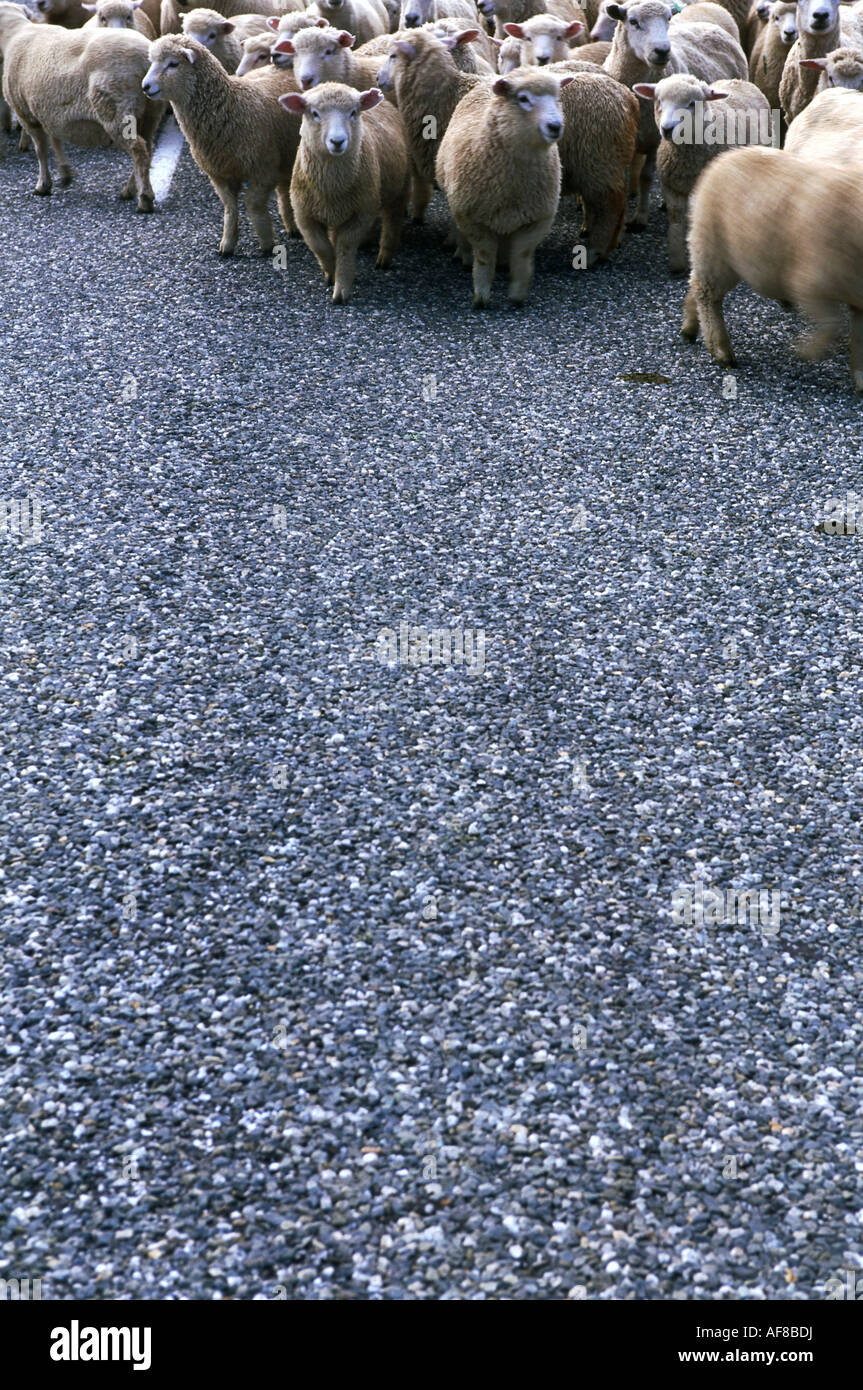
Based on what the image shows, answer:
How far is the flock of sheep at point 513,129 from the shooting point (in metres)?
6.36

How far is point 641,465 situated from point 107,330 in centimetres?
356

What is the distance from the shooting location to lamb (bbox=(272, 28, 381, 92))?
27.5 ft

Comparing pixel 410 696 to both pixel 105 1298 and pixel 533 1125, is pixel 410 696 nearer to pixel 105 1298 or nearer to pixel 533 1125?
pixel 533 1125

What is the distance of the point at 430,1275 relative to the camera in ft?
7.80

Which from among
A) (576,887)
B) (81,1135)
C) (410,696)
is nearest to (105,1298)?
(81,1135)

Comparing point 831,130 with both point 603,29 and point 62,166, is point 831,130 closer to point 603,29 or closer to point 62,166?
point 603,29

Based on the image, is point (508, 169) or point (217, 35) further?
point (217, 35)

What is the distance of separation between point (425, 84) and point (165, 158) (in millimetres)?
4082

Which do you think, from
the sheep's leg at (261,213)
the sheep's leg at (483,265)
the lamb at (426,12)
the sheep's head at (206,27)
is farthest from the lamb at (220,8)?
the sheep's leg at (483,265)

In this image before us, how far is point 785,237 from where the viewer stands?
241 inches

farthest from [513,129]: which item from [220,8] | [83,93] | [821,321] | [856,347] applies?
[220,8]

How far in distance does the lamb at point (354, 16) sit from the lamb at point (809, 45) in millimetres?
3804

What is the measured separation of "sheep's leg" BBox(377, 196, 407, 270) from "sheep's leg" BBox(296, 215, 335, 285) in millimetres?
477

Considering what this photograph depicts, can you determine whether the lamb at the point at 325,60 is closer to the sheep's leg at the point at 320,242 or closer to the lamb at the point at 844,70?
the sheep's leg at the point at 320,242
